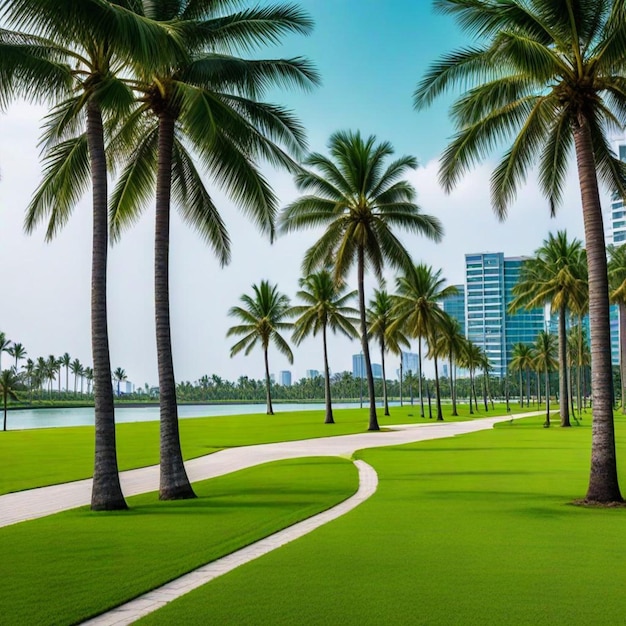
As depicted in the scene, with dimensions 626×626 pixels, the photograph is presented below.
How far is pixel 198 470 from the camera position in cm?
1969

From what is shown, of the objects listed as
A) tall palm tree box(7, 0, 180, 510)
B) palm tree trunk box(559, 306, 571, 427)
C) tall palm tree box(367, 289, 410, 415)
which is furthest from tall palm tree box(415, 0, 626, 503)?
tall palm tree box(367, 289, 410, 415)

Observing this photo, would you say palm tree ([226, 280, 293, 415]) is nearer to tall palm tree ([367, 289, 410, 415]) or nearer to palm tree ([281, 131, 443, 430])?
tall palm tree ([367, 289, 410, 415])

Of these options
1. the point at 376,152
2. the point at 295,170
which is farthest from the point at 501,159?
the point at 376,152

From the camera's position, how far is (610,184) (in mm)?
16500

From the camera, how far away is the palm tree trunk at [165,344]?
1419 cm

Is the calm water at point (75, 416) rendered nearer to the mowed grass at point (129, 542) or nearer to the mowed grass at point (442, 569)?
the mowed grass at point (129, 542)

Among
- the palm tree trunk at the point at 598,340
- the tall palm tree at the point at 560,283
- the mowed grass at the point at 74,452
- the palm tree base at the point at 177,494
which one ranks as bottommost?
the mowed grass at the point at 74,452

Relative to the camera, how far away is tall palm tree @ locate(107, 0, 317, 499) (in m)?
14.2

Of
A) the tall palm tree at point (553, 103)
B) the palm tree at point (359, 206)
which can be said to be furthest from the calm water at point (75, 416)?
the tall palm tree at point (553, 103)

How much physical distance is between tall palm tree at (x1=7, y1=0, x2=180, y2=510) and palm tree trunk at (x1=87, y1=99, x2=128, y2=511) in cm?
2

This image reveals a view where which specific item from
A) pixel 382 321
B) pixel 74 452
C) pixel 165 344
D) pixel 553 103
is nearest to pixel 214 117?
pixel 165 344

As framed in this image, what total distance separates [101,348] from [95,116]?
428 cm

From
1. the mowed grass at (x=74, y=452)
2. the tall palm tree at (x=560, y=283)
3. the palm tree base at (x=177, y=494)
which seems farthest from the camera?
the tall palm tree at (x=560, y=283)

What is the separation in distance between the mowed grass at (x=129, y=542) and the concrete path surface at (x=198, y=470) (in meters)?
0.96
